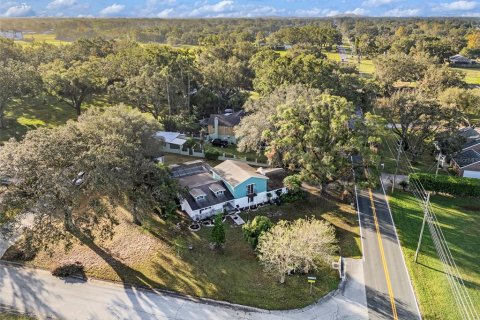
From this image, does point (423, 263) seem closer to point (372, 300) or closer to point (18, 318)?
point (372, 300)

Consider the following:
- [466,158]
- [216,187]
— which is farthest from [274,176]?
[466,158]

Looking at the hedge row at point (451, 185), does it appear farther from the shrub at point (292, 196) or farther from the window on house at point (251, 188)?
the window on house at point (251, 188)

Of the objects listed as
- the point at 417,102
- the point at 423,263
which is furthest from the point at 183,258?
the point at 417,102

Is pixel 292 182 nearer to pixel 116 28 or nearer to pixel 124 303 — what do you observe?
pixel 124 303

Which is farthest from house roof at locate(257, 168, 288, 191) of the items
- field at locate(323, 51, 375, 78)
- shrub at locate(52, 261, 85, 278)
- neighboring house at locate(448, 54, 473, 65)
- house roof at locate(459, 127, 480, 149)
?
neighboring house at locate(448, 54, 473, 65)

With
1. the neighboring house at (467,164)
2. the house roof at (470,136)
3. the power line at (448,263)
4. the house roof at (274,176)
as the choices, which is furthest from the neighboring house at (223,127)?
the house roof at (470,136)
